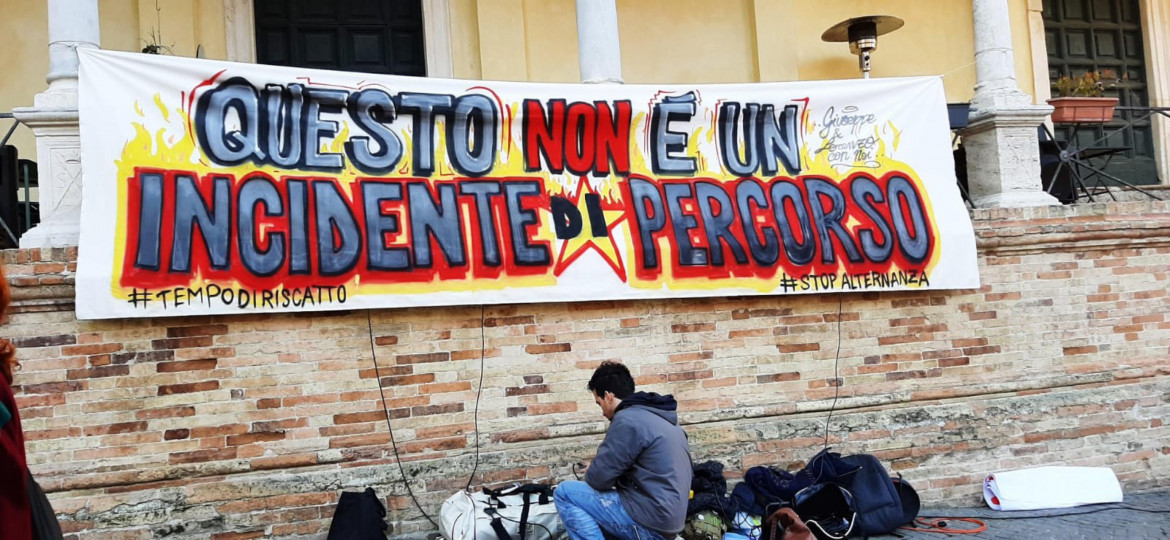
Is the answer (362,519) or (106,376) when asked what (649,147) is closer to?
(362,519)

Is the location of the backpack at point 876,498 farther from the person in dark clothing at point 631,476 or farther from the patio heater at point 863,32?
the patio heater at point 863,32

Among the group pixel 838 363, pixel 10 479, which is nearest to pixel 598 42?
pixel 838 363

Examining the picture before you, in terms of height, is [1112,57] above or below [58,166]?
above

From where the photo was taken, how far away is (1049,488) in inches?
295

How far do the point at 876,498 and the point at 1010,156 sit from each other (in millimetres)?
3307

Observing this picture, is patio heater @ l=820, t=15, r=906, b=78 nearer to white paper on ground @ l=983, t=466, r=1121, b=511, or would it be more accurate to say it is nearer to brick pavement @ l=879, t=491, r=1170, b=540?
white paper on ground @ l=983, t=466, r=1121, b=511

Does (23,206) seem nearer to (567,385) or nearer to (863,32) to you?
(567,385)

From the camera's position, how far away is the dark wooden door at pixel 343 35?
9781mm

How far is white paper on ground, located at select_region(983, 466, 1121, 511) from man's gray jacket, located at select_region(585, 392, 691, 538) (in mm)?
3085

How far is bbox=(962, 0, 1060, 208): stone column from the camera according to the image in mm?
8398

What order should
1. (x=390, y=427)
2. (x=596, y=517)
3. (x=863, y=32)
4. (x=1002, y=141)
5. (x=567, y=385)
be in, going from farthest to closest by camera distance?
(x=863, y=32), (x=1002, y=141), (x=567, y=385), (x=390, y=427), (x=596, y=517)

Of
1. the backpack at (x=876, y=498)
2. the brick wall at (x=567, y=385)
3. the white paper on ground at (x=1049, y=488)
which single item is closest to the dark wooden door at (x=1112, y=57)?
the brick wall at (x=567, y=385)

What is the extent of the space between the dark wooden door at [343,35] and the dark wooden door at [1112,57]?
7.32 metres

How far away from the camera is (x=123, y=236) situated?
5961 millimetres
